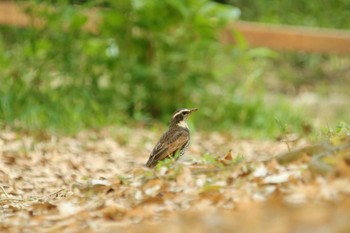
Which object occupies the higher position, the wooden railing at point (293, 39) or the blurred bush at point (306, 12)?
the blurred bush at point (306, 12)

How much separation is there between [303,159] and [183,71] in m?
6.44

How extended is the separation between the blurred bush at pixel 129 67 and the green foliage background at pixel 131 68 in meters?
0.01

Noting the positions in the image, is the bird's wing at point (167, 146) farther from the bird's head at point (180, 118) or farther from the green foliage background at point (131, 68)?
the green foliage background at point (131, 68)

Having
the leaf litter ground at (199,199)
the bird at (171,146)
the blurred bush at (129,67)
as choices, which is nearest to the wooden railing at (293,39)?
the blurred bush at (129,67)

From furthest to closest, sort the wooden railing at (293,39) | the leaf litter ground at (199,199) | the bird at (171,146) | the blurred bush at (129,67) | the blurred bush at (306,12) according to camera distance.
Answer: the blurred bush at (306,12)
the wooden railing at (293,39)
the blurred bush at (129,67)
the bird at (171,146)
the leaf litter ground at (199,199)

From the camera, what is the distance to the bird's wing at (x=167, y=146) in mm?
7465

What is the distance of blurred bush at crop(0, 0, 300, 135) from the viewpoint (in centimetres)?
1124

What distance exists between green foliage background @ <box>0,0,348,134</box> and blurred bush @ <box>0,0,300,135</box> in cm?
1

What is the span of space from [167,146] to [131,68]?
480cm

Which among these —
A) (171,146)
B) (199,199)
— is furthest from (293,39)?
(199,199)

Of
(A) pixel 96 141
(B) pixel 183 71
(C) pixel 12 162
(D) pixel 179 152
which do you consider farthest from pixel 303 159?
(B) pixel 183 71

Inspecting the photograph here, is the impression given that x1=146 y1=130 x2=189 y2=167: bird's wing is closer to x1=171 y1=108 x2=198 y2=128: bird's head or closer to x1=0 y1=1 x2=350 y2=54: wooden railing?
x1=171 y1=108 x2=198 y2=128: bird's head

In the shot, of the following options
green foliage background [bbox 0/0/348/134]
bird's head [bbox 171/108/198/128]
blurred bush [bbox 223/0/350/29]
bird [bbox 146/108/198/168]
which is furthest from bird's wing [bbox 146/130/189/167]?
blurred bush [bbox 223/0/350/29]

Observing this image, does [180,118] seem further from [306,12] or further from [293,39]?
[306,12]
